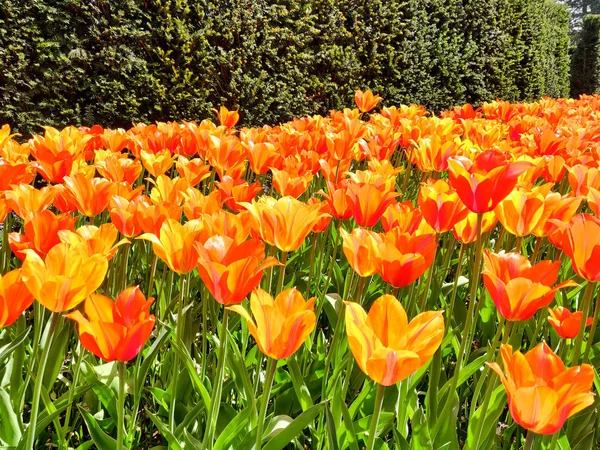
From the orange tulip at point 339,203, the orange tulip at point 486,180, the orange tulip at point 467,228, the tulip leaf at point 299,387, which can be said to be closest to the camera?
the orange tulip at point 486,180

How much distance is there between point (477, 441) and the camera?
109cm

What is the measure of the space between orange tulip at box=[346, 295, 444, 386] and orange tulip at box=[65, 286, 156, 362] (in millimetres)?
327

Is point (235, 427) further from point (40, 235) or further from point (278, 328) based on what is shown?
point (40, 235)

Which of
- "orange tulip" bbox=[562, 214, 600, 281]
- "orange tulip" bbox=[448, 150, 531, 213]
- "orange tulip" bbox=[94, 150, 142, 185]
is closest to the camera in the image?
"orange tulip" bbox=[562, 214, 600, 281]

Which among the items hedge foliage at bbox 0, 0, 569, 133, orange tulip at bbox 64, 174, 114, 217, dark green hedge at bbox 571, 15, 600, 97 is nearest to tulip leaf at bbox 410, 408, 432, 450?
orange tulip at bbox 64, 174, 114, 217

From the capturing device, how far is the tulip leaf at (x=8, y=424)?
46.5 inches

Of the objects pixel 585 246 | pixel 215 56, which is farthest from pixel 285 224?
pixel 215 56

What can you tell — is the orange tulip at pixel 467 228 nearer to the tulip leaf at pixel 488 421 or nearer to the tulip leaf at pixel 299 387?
the tulip leaf at pixel 488 421

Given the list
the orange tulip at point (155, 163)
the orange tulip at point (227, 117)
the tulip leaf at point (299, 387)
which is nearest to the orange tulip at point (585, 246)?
the tulip leaf at point (299, 387)

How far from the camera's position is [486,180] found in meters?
1.25

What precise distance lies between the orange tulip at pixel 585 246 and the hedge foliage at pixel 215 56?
171 inches

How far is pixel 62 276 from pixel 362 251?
0.62 meters

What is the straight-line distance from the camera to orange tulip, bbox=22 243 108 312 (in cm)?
95

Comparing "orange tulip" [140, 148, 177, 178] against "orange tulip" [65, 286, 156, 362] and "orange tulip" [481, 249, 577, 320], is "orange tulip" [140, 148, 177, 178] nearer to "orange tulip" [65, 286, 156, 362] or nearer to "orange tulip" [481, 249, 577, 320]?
"orange tulip" [65, 286, 156, 362]
